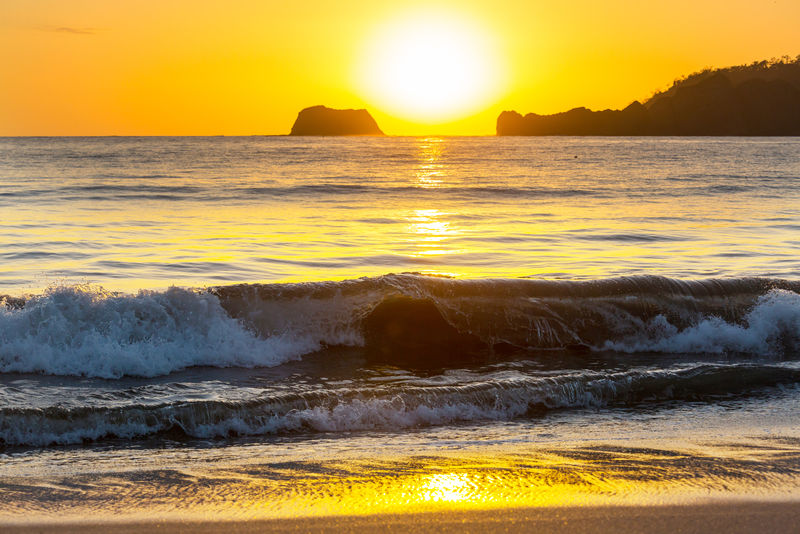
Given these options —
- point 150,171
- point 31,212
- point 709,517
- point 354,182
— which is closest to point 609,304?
point 709,517

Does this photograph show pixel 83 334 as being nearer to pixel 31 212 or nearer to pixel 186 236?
pixel 186 236

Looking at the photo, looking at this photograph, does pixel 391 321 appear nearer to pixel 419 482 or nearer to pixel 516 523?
pixel 419 482

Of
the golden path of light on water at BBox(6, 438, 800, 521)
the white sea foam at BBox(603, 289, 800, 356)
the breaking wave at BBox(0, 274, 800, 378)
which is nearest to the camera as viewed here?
the golden path of light on water at BBox(6, 438, 800, 521)

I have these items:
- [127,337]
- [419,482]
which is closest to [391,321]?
[127,337]

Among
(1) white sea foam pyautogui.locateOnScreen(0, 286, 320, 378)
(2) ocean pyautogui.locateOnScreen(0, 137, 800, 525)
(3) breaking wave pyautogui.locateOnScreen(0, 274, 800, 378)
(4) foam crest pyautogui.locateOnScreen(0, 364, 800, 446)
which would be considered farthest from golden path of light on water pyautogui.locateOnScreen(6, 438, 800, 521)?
(3) breaking wave pyautogui.locateOnScreen(0, 274, 800, 378)

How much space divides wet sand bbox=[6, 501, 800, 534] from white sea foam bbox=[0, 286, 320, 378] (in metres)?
4.33

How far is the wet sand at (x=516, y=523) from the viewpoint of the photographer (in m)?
3.78

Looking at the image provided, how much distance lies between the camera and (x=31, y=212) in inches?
920

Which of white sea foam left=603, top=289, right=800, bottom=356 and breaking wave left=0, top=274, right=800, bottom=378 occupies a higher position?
breaking wave left=0, top=274, right=800, bottom=378

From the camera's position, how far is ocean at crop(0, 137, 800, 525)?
180 inches

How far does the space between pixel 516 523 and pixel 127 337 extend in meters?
6.04

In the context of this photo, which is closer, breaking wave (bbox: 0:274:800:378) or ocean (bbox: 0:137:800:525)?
ocean (bbox: 0:137:800:525)

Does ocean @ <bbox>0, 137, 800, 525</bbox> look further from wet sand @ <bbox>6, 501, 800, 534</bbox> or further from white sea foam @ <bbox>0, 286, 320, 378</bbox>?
wet sand @ <bbox>6, 501, 800, 534</bbox>

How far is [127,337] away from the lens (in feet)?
28.2
